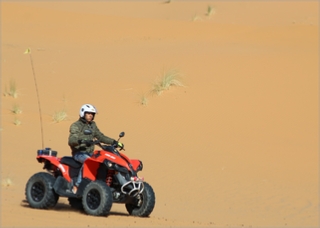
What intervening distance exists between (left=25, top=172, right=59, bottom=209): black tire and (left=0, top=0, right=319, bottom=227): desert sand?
0.18 metres

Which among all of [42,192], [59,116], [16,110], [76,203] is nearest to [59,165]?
[42,192]

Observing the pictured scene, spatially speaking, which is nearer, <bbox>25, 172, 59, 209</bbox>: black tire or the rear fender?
<bbox>25, 172, 59, 209</bbox>: black tire

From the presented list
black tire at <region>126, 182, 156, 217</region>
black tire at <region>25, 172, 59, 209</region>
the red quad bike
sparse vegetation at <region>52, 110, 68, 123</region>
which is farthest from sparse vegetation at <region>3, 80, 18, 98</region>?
black tire at <region>126, 182, 156, 217</region>

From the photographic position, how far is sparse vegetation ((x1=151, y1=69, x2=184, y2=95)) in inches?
808

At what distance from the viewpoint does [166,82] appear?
20547 millimetres

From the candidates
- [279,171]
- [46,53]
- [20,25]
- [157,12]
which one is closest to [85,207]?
[279,171]

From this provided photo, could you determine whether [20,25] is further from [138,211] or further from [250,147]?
[138,211]

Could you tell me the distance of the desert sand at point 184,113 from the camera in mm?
14008

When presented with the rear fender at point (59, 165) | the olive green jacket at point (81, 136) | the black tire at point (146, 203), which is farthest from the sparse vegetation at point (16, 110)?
the black tire at point (146, 203)

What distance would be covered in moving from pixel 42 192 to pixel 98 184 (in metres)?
1.11

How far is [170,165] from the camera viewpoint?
16.3m

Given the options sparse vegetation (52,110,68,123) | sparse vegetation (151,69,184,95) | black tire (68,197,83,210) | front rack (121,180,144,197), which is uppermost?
sparse vegetation (151,69,184,95)

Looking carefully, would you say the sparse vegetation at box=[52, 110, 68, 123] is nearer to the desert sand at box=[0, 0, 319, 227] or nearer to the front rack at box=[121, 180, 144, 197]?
the desert sand at box=[0, 0, 319, 227]

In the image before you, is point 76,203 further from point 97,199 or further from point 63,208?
point 97,199
